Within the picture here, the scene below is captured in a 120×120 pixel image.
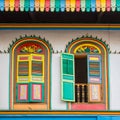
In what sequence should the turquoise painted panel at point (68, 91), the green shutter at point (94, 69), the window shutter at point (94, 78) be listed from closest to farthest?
1. the turquoise painted panel at point (68, 91)
2. the window shutter at point (94, 78)
3. the green shutter at point (94, 69)

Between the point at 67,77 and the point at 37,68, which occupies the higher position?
the point at 37,68

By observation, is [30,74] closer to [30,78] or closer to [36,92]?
[30,78]

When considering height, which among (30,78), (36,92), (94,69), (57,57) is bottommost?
(36,92)

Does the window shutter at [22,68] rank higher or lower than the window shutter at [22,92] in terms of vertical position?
higher

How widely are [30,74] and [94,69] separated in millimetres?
1585

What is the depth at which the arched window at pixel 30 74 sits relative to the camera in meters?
18.0

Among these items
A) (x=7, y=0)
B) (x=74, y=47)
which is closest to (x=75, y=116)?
(x=74, y=47)

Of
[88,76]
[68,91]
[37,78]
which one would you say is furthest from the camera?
[88,76]

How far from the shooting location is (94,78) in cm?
1817

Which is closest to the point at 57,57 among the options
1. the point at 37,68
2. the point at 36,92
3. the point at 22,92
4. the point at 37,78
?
the point at 37,68

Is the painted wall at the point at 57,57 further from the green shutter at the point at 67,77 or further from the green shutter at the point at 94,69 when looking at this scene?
the green shutter at the point at 94,69

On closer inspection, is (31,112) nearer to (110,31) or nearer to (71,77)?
(71,77)

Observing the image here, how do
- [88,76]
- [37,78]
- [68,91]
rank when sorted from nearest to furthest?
[68,91], [37,78], [88,76]

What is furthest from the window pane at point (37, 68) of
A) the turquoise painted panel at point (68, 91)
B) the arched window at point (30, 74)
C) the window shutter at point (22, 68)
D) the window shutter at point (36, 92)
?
the turquoise painted panel at point (68, 91)
